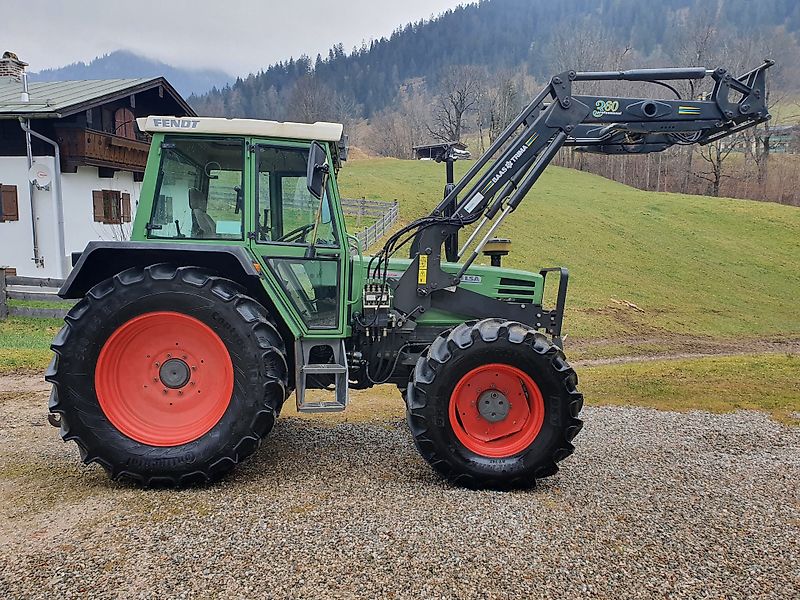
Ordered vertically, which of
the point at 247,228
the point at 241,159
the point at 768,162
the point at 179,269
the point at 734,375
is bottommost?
Answer: the point at 734,375

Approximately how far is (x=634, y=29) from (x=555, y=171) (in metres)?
97.0

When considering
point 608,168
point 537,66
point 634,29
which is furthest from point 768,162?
point 634,29

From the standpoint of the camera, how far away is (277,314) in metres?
4.89

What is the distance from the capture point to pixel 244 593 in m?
3.13

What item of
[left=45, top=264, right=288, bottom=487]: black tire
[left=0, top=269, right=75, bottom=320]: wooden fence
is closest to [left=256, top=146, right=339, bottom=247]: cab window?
[left=45, top=264, right=288, bottom=487]: black tire

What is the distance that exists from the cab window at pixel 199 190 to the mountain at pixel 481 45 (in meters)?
95.4

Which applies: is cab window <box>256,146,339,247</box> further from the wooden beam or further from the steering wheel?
the wooden beam

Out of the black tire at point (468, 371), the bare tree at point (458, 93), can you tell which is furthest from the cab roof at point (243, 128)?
the bare tree at point (458, 93)

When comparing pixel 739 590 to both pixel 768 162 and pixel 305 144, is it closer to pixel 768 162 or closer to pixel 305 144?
pixel 305 144

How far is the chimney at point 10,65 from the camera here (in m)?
19.8

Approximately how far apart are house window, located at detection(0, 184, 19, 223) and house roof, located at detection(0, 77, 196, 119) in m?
2.00

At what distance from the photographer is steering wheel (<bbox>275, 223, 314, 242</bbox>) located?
4832 millimetres

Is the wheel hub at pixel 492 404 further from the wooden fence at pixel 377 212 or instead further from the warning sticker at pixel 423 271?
the wooden fence at pixel 377 212

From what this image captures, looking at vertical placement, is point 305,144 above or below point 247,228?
above
